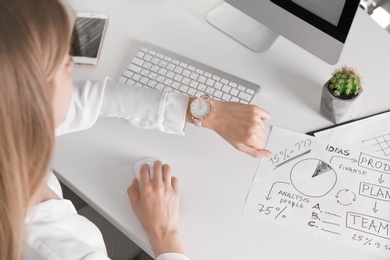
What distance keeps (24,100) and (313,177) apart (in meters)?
0.53

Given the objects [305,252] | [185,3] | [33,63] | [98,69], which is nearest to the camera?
[33,63]

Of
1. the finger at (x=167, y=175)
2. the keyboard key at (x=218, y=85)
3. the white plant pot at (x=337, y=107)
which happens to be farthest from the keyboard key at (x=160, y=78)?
the white plant pot at (x=337, y=107)

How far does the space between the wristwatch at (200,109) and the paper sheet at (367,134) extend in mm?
216

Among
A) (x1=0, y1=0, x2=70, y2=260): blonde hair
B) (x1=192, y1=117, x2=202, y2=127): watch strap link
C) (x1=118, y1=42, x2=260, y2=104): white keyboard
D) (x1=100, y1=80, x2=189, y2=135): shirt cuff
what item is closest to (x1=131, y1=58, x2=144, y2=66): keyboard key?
(x1=118, y1=42, x2=260, y2=104): white keyboard

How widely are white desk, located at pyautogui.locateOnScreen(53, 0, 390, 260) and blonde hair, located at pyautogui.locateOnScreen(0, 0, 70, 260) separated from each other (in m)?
0.26

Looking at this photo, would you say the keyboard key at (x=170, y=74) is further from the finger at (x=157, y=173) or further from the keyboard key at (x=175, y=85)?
the finger at (x=157, y=173)

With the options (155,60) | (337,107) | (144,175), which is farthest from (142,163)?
(337,107)

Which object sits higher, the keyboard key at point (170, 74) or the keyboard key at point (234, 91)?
the keyboard key at point (234, 91)

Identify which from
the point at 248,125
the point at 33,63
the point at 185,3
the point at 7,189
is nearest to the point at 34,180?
the point at 7,189

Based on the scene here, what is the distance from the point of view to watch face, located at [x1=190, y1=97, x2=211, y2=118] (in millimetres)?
920

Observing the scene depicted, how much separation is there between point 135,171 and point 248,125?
227 millimetres

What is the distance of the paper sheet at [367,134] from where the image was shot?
908 millimetres

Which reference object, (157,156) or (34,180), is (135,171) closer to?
(157,156)

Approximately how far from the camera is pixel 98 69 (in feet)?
3.49
